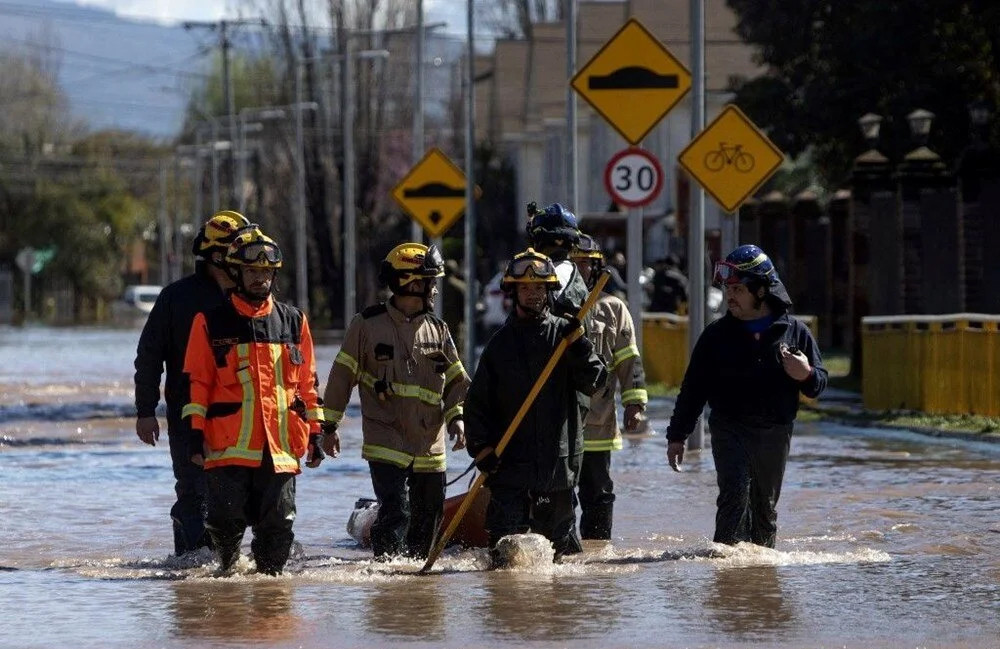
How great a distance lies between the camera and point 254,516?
11.0m

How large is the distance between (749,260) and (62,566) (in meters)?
3.77

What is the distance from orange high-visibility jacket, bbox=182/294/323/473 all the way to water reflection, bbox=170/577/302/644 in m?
0.55

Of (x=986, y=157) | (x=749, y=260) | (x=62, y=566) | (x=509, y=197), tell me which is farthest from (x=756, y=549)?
(x=509, y=197)

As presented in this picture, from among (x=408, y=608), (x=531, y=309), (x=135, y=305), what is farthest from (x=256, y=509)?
(x=135, y=305)

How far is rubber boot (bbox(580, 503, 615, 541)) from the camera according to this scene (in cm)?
1249

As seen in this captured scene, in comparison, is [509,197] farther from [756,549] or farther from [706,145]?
[756,549]

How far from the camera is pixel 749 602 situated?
33.7 ft

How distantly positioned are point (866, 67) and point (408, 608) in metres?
26.5

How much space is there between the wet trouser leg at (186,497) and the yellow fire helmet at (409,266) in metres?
1.30

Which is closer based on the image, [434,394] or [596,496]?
[434,394]

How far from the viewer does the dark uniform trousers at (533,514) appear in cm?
1126

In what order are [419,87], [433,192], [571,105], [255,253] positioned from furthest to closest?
1. [419,87]
2. [433,192]
3. [571,105]
4. [255,253]

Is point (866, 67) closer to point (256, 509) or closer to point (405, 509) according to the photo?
point (405, 509)

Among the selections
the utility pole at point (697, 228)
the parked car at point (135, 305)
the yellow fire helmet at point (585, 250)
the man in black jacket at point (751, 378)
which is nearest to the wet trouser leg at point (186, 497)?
the yellow fire helmet at point (585, 250)
